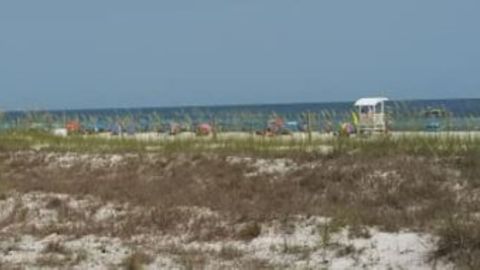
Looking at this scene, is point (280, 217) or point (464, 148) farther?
point (464, 148)

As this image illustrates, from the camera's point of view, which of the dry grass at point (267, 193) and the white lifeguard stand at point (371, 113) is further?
the white lifeguard stand at point (371, 113)

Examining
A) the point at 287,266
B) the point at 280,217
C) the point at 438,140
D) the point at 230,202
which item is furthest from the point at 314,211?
the point at 438,140

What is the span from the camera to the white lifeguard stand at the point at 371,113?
115 ft

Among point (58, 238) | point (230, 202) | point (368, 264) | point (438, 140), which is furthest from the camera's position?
point (438, 140)

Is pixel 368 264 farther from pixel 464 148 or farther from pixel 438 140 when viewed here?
pixel 438 140

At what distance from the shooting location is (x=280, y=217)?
13.8 m

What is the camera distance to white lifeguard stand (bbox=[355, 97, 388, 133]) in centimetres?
3517

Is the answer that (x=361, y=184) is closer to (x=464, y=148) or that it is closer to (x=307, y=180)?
(x=307, y=180)

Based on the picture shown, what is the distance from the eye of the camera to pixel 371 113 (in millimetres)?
38125

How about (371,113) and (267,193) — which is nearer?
(267,193)

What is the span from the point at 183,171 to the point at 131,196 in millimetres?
2422

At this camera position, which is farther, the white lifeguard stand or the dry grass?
the white lifeguard stand

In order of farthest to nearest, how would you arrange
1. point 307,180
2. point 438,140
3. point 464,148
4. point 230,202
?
point 438,140 → point 464,148 → point 307,180 → point 230,202

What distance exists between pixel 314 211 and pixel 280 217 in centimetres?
64
